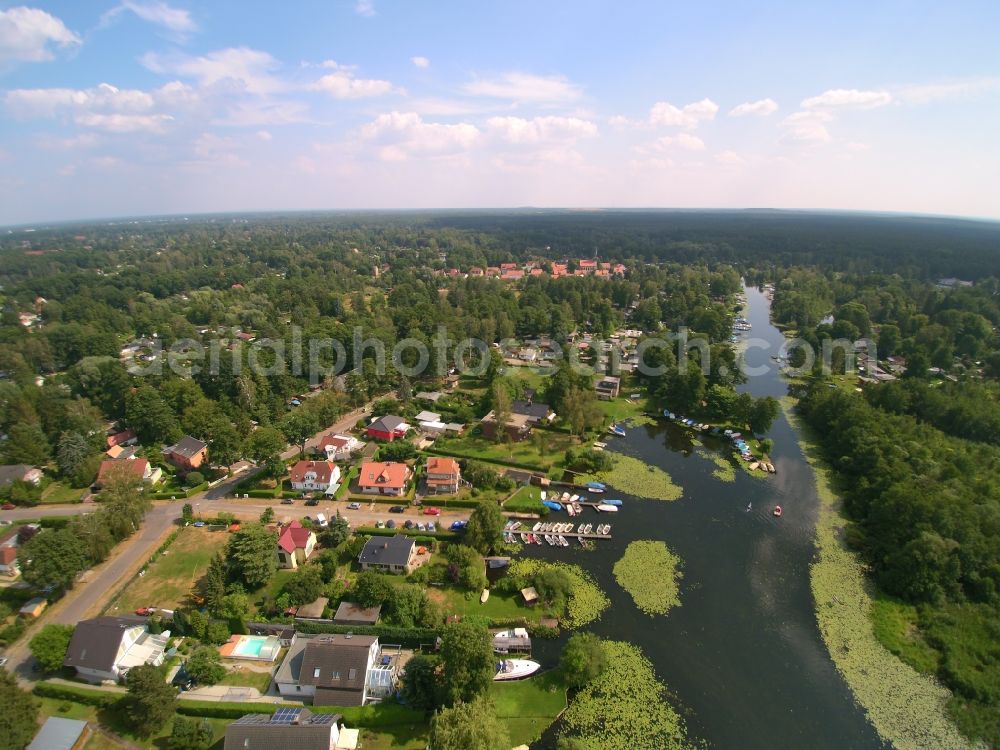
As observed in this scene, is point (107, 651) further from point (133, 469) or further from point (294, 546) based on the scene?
point (133, 469)

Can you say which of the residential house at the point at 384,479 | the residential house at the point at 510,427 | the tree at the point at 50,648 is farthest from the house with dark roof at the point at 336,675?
the residential house at the point at 510,427

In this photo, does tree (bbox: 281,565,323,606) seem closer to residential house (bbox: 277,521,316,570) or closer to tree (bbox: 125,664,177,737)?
residential house (bbox: 277,521,316,570)

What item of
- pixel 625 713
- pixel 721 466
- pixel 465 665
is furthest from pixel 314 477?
pixel 721 466

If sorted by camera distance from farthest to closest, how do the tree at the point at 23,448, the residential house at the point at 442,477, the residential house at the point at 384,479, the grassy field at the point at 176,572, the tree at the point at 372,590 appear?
the tree at the point at 23,448 → the residential house at the point at 442,477 → the residential house at the point at 384,479 → the grassy field at the point at 176,572 → the tree at the point at 372,590

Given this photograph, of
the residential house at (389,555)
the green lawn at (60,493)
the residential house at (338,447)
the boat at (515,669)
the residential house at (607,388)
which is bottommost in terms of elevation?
the boat at (515,669)

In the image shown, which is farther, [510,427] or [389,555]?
[510,427]

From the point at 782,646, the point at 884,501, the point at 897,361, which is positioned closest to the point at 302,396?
the point at 782,646

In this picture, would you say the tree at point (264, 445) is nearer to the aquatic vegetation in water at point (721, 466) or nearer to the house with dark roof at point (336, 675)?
the house with dark roof at point (336, 675)
